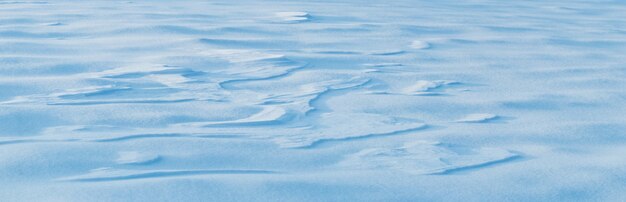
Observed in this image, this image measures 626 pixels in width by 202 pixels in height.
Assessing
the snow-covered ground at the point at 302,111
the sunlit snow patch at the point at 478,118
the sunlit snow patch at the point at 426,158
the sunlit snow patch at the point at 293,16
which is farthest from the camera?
the sunlit snow patch at the point at 293,16

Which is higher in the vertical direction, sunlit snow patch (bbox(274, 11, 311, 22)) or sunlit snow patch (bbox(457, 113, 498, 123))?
sunlit snow patch (bbox(457, 113, 498, 123))

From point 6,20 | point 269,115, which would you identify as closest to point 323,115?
point 269,115

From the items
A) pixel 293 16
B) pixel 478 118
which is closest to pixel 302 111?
pixel 478 118

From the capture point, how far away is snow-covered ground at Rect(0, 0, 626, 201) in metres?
1.70

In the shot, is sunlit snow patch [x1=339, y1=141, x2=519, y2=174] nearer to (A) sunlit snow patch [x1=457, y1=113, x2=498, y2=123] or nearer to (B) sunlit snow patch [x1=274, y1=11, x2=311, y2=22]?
(A) sunlit snow patch [x1=457, y1=113, x2=498, y2=123]

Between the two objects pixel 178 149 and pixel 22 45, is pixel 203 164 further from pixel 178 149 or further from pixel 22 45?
pixel 22 45

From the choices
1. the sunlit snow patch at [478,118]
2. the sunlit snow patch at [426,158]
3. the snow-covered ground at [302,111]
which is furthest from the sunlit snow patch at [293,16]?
the sunlit snow patch at [426,158]

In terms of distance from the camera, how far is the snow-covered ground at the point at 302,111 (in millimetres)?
1700

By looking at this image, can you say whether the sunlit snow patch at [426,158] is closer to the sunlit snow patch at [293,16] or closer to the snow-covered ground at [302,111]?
the snow-covered ground at [302,111]

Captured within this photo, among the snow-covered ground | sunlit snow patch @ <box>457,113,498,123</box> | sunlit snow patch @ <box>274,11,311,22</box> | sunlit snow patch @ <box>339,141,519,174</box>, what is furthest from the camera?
sunlit snow patch @ <box>274,11,311,22</box>

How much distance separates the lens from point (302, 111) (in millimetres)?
2348

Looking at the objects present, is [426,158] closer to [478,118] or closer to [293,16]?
[478,118]

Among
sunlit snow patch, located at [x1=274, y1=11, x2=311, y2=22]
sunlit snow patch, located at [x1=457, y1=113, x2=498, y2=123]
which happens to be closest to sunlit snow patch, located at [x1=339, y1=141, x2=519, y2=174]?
sunlit snow patch, located at [x1=457, y1=113, x2=498, y2=123]

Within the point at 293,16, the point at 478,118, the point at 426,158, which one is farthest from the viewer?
the point at 293,16
